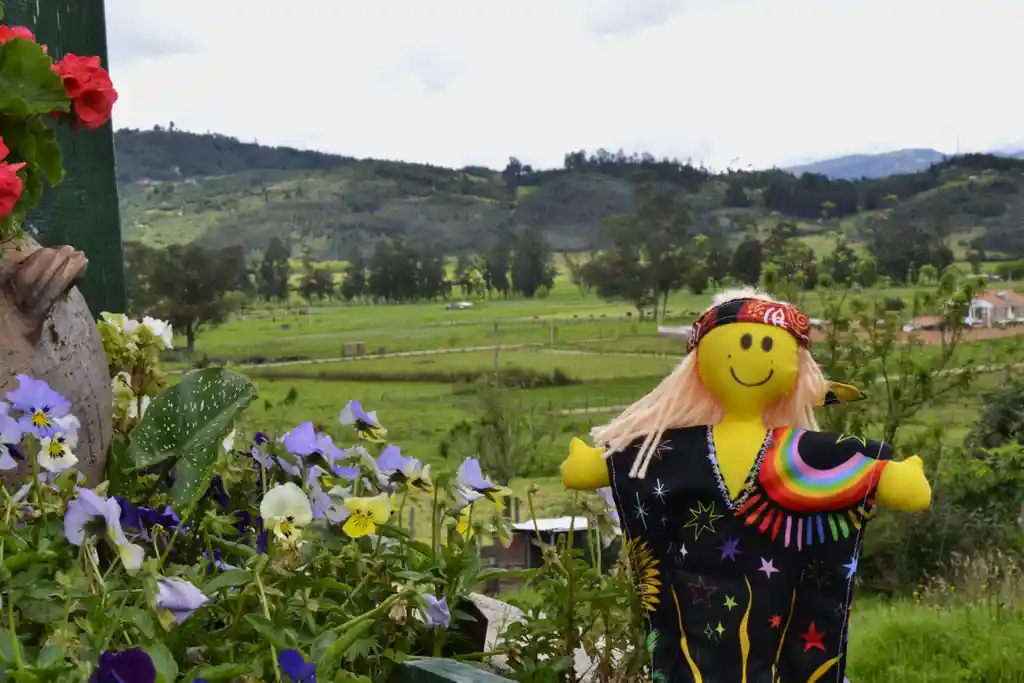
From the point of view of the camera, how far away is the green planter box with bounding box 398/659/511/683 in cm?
56

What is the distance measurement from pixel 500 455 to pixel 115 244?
210 cm

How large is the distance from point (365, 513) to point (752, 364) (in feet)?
1.32

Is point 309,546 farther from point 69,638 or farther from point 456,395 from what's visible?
point 456,395

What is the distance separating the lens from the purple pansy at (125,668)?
0.41 m

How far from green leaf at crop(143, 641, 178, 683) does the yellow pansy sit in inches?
7.3

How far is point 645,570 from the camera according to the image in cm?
87

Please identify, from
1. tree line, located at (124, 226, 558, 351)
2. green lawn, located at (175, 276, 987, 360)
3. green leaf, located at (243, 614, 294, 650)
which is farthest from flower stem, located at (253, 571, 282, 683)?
green lawn, located at (175, 276, 987, 360)

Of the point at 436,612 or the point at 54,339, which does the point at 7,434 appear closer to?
the point at 54,339

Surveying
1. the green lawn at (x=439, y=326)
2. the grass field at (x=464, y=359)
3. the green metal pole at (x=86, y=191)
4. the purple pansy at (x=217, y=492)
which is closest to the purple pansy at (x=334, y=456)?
the purple pansy at (x=217, y=492)

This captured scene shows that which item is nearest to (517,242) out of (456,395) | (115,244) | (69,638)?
(456,395)

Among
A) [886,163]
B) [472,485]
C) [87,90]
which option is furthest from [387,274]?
[472,485]

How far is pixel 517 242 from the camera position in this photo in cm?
382

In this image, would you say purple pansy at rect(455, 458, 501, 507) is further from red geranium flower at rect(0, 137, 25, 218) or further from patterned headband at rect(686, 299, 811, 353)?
red geranium flower at rect(0, 137, 25, 218)

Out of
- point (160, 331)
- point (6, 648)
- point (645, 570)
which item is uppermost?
point (160, 331)
